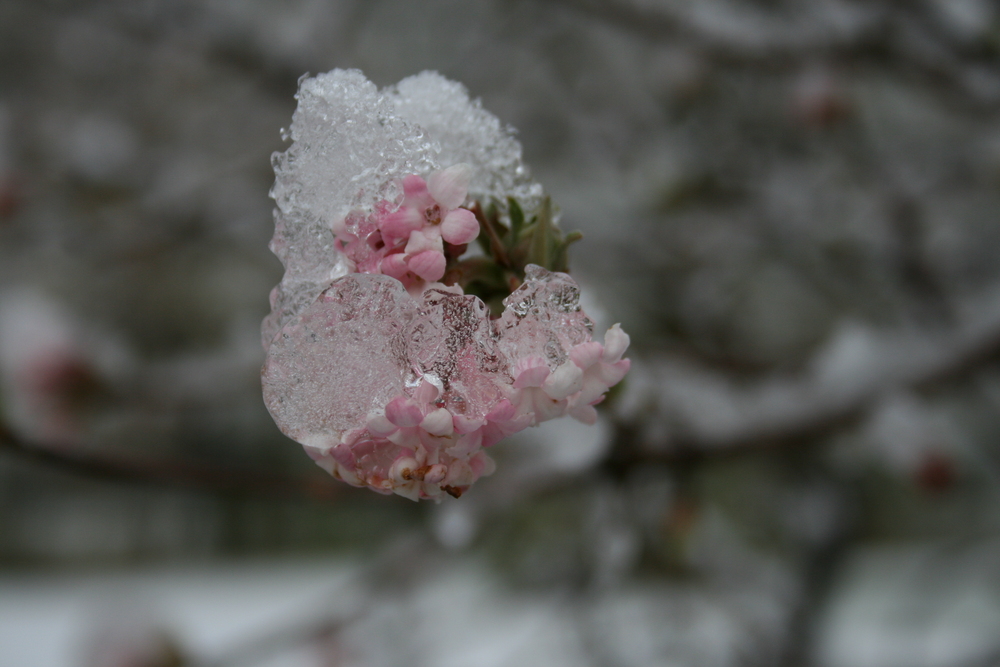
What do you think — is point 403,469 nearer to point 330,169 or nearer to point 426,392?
point 426,392

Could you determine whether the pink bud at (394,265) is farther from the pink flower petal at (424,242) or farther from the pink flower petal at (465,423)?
the pink flower petal at (465,423)

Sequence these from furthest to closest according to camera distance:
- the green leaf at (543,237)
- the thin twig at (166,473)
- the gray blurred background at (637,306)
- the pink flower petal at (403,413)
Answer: the gray blurred background at (637,306) → the thin twig at (166,473) → the green leaf at (543,237) → the pink flower petal at (403,413)

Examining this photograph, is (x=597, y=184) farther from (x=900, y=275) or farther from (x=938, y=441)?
(x=938, y=441)

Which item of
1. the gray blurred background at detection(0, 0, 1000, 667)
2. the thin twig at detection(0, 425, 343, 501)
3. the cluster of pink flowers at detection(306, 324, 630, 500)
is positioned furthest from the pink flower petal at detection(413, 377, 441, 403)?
the thin twig at detection(0, 425, 343, 501)

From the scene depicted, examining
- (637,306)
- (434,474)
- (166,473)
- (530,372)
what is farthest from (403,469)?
(637,306)

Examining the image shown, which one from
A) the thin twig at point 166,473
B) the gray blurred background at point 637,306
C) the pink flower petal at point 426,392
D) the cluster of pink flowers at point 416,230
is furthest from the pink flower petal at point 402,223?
the thin twig at point 166,473

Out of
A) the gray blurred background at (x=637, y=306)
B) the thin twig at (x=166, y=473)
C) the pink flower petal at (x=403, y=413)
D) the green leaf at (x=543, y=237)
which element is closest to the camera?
the pink flower petal at (x=403, y=413)

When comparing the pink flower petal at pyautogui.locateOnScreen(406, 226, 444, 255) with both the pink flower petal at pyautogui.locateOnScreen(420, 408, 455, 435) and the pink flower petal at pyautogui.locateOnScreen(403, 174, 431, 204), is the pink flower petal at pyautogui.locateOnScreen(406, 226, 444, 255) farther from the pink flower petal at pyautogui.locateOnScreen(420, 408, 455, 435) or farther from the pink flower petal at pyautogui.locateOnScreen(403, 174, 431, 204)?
the pink flower petal at pyautogui.locateOnScreen(420, 408, 455, 435)

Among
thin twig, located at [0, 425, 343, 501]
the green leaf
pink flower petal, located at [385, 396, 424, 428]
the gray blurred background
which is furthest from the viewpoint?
the gray blurred background
